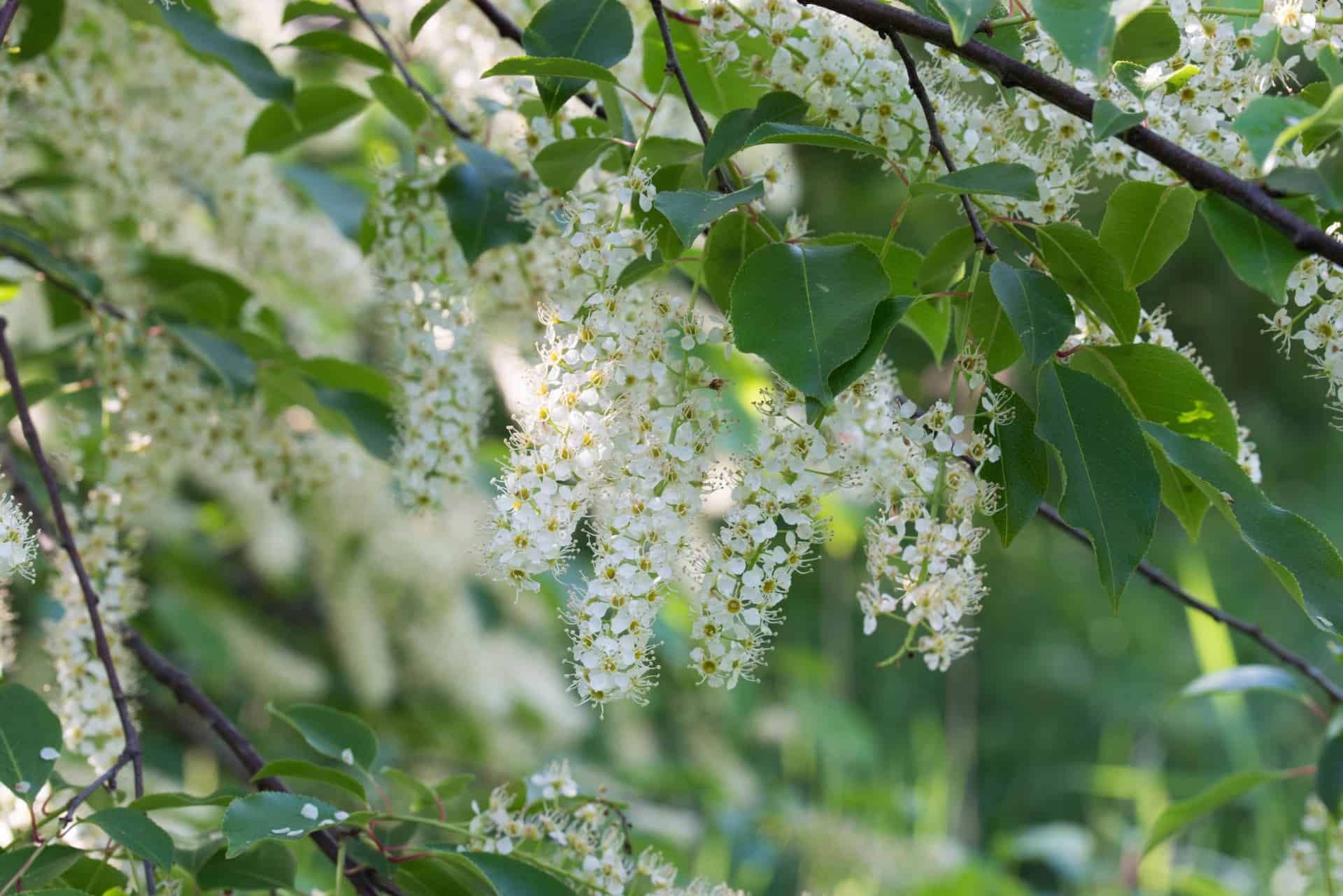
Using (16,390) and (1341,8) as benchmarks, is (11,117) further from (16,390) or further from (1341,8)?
(1341,8)

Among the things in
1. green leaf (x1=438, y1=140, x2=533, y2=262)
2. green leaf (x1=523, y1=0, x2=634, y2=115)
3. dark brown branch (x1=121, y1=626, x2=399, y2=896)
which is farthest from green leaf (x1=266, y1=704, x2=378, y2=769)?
green leaf (x1=523, y1=0, x2=634, y2=115)

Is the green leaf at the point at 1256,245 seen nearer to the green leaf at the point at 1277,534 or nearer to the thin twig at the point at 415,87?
the green leaf at the point at 1277,534

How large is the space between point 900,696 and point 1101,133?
14.3 feet

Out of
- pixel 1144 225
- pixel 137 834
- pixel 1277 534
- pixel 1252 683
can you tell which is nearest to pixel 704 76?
pixel 1144 225

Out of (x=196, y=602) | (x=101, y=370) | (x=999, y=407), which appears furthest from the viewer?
(x=196, y=602)

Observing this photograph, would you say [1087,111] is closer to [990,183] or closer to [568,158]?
[990,183]

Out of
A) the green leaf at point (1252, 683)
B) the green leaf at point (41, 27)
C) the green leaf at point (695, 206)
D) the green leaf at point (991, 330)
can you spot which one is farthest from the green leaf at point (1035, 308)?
the green leaf at point (41, 27)

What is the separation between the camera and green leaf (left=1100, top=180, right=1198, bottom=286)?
2.22 ft

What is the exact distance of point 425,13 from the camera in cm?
88

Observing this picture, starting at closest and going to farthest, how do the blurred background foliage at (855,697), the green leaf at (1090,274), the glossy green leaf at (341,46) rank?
the green leaf at (1090,274) → the glossy green leaf at (341,46) → the blurred background foliage at (855,697)

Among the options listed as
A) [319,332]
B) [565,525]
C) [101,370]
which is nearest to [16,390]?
[101,370]

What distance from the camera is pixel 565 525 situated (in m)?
0.71

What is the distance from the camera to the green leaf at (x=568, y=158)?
2.66 ft

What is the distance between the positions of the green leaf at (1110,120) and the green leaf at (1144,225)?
4.5 inches
